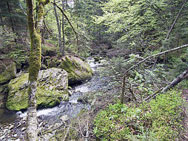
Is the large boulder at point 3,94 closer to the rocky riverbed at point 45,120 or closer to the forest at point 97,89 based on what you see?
the forest at point 97,89

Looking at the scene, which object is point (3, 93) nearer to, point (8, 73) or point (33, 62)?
point (8, 73)

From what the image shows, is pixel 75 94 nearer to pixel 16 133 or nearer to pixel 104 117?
pixel 16 133

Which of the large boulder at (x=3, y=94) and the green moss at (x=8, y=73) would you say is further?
the green moss at (x=8, y=73)

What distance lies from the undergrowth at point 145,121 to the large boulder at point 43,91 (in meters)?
3.94

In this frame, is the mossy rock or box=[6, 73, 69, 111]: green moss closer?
box=[6, 73, 69, 111]: green moss

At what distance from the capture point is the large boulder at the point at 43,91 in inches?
225

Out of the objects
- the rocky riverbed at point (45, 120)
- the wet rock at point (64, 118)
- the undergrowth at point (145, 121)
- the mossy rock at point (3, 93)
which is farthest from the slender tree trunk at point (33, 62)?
the mossy rock at point (3, 93)

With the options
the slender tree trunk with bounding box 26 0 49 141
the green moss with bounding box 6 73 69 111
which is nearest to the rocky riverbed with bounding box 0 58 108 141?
the green moss with bounding box 6 73 69 111

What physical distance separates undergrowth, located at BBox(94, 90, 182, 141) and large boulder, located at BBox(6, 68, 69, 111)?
155 inches

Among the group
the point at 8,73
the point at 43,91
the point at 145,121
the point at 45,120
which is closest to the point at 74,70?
the point at 43,91

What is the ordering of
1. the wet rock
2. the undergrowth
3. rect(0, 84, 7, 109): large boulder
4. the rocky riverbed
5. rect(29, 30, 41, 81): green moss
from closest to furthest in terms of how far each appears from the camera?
rect(29, 30, 41, 81): green moss
the undergrowth
the rocky riverbed
the wet rock
rect(0, 84, 7, 109): large boulder

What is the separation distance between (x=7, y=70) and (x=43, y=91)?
3.06 m

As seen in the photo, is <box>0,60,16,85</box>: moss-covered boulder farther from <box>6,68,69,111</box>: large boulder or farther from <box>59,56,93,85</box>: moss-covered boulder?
<box>59,56,93,85</box>: moss-covered boulder

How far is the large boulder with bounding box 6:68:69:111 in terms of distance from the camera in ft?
18.7
